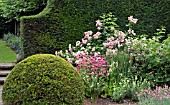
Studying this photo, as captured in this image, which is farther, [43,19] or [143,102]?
[43,19]

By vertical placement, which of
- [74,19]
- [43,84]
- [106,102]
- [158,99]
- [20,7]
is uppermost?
[20,7]

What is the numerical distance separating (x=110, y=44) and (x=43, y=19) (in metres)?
2.16

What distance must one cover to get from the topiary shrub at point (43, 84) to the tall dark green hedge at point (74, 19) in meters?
3.37

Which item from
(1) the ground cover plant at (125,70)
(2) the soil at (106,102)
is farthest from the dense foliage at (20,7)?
(2) the soil at (106,102)

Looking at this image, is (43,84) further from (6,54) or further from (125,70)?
(6,54)

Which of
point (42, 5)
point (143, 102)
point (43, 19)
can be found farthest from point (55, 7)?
point (143, 102)

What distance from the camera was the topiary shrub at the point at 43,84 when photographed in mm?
4375

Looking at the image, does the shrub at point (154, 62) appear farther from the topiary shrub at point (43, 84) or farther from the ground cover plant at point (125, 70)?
the topiary shrub at point (43, 84)

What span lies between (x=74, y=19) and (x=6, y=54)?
2693 mm

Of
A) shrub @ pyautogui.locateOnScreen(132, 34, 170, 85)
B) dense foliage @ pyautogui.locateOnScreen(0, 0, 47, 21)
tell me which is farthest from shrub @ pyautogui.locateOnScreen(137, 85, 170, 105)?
dense foliage @ pyautogui.locateOnScreen(0, 0, 47, 21)

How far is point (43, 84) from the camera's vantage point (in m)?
4.40

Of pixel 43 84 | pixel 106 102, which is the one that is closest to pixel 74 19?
pixel 106 102

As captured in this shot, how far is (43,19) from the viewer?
8.02 m

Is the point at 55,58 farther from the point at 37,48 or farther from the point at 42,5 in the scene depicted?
the point at 42,5
